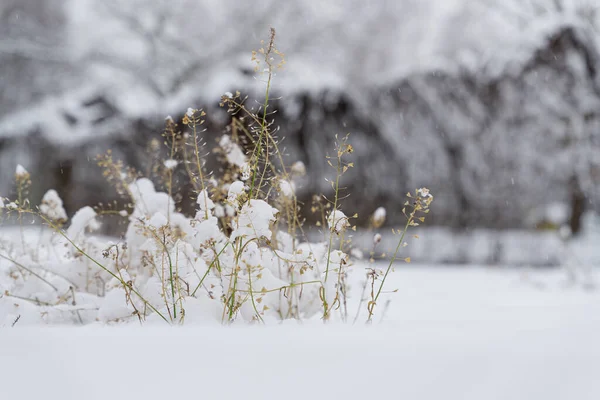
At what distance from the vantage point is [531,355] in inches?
28.4

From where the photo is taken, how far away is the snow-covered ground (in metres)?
0.60

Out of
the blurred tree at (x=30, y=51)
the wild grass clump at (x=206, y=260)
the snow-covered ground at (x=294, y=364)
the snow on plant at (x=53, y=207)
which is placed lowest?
the snow-covered ground at (x=294, y=364)

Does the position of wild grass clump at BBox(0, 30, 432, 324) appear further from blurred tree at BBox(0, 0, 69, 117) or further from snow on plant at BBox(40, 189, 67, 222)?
blurred tree at BBox(0, 0, 69, 117)

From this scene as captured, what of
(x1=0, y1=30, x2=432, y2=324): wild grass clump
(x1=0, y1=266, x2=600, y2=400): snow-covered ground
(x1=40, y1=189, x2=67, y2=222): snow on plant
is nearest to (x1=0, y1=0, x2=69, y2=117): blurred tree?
(x1=40, y1=189, x2=67, y2=222): snow on plant

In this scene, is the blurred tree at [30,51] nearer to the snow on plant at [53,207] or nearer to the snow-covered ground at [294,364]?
the snow on plant at [53,207]

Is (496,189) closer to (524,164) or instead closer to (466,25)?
(524,164)

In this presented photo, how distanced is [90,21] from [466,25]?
7.83 m

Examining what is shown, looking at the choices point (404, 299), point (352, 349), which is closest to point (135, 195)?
point (352, 349)

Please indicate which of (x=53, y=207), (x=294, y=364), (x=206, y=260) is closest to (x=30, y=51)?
(x=53, y=207)

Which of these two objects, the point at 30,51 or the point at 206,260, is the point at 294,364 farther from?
the point at 30,51

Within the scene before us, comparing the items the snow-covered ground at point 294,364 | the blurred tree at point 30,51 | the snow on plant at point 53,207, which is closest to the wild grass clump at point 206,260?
the snow on plant at point 53,207

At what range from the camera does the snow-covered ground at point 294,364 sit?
0.60 metres

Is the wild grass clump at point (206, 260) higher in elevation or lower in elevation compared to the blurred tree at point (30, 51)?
lower

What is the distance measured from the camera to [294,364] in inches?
25.9
